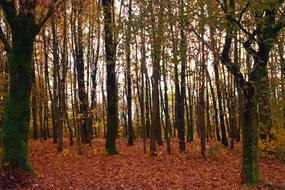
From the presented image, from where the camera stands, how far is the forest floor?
40.8 ft

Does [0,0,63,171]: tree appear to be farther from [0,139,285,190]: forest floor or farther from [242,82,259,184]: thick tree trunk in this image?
[242,82,259,184]: thick tree trunk

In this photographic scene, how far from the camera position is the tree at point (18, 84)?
12.5 metres

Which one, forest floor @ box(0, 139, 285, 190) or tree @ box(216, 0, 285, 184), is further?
forest floor @ box(0, 139, 285, 190)

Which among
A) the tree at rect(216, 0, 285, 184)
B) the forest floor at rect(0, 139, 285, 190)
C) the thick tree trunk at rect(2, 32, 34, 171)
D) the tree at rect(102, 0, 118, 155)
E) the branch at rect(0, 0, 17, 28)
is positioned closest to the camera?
the tree at rect(216, 0, 285, 184)

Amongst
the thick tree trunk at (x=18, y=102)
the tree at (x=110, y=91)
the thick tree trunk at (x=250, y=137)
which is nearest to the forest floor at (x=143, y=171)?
the thick tree trunk at (x=250, y=137)

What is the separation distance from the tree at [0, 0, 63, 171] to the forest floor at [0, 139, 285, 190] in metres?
1.26

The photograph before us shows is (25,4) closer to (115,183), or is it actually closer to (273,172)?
(115,183)

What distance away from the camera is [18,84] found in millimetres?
12656

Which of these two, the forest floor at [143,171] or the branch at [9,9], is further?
the forest floor at [143,171]

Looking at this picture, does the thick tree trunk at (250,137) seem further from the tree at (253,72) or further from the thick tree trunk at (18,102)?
the thick tree trunk at (18,102)

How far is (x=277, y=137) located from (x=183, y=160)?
16.3 feet

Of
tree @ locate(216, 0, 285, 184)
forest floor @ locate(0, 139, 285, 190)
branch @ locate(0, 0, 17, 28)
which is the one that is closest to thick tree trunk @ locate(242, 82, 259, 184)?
tree @ locate(216, 0, 285, 184)

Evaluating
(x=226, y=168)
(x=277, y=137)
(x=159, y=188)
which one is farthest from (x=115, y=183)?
(x=277, y=137)

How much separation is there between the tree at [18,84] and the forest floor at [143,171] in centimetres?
126
